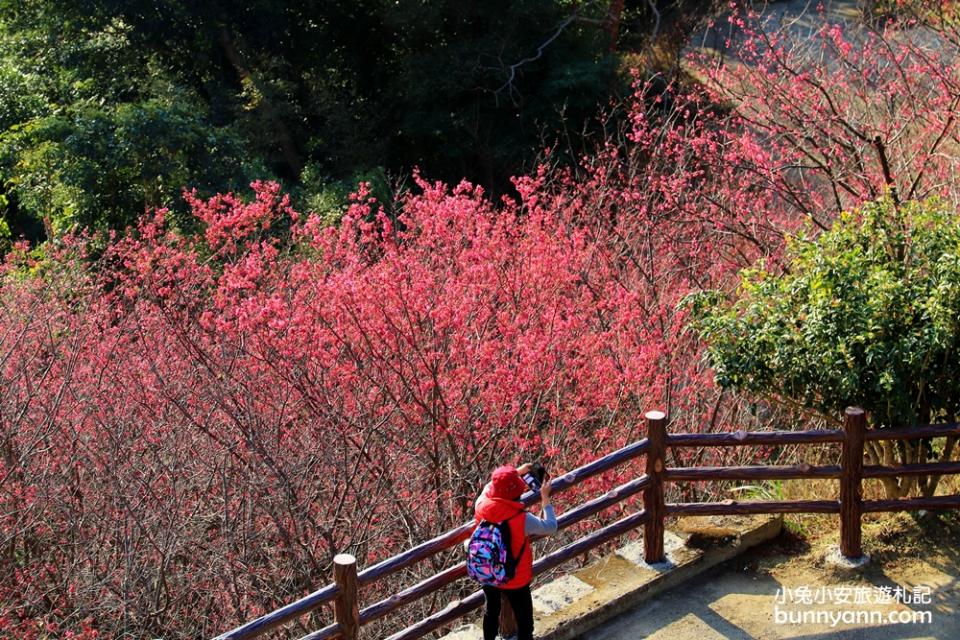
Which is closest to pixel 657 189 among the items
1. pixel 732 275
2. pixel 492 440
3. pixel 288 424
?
pixel 732 275

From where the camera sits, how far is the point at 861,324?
656cm

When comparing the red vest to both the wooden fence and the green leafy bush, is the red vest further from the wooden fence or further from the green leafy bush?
the green leafy bush

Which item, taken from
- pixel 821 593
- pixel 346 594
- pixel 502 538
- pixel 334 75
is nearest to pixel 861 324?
pixel 821 593

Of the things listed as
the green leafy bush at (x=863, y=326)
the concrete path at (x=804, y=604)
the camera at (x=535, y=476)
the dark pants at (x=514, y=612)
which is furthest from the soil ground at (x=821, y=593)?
the camera at (x=535, y=476)

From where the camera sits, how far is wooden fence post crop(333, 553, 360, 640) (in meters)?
5.17

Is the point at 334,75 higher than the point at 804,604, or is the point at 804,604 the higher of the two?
the point at 334,75

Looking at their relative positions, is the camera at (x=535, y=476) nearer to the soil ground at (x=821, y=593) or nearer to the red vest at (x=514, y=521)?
the red vest at (x=514, y=521)

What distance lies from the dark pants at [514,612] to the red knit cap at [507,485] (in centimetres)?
56

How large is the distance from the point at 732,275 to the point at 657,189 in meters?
1.59

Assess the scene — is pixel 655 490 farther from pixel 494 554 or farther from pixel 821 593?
pixel 494 554

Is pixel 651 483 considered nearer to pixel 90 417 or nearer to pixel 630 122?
pixel 90 417

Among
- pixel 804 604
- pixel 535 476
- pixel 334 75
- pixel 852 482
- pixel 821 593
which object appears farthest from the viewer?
pixel 334 75

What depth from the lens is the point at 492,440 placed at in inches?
352

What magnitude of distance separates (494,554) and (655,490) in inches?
59.8
